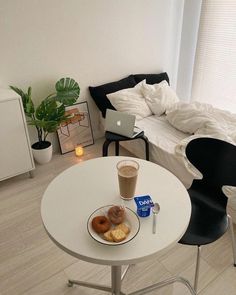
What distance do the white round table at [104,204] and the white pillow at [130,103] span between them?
1.30 metres

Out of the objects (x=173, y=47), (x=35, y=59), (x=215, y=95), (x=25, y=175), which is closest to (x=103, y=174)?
(x=25, y=175)

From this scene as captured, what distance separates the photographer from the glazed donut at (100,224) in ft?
2.97

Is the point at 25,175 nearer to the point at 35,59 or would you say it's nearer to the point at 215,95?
the point at 35,59

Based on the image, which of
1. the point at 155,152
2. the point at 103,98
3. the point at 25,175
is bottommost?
the point at 25,175

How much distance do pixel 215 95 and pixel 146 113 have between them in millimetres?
1165

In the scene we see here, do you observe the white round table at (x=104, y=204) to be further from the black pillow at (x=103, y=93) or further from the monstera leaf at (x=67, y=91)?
the black pillow at (x=103, y=93)

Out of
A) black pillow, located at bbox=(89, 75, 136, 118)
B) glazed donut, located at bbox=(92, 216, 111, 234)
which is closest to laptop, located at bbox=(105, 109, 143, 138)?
black pillow, located at bbox=(89, 75, 136, 118)

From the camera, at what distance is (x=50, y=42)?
93.6 inches

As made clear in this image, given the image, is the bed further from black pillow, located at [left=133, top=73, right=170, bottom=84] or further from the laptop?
the laptop

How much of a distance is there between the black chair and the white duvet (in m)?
0.31

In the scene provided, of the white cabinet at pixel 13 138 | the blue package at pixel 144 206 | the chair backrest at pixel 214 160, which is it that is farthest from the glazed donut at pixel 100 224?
the white cabinet at pixel 13 138

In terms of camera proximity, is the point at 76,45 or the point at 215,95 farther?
the point at 215,95

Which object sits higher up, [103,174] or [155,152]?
[103,174]

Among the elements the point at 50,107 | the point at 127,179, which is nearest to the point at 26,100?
the point at 50,107
